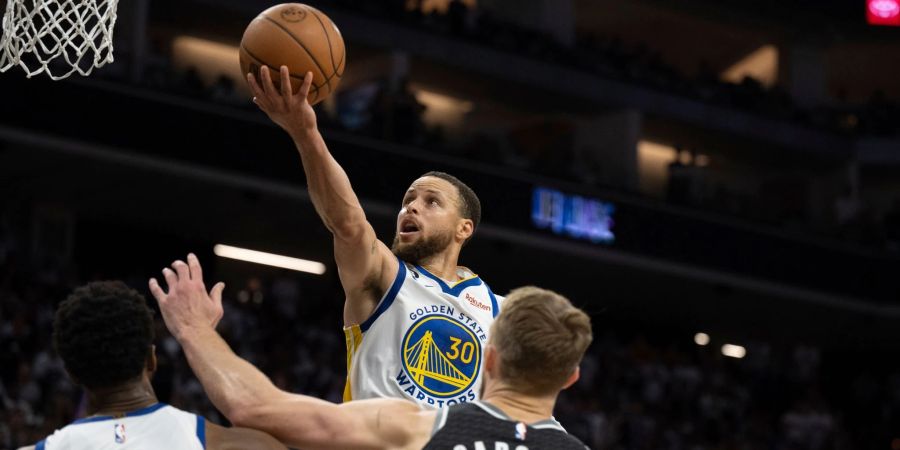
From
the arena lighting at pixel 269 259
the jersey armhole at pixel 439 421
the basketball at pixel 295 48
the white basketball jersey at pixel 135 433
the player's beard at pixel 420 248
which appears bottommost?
the arena lighting at pixel 269 259

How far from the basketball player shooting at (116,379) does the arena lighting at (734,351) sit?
88.9 ft

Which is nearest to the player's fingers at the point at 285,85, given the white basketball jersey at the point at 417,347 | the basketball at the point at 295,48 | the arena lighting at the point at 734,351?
the basketball at the point at 295,48

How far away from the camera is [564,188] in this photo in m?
21.9

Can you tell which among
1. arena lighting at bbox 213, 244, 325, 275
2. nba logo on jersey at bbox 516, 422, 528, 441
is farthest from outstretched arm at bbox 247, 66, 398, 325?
arena lighting at bbox 213, 244, 325, 275

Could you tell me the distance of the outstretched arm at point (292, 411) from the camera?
3448 millimetres

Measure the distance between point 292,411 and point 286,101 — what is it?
1616 millimetres

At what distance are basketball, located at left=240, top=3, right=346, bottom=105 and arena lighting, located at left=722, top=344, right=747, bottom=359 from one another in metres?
25.7

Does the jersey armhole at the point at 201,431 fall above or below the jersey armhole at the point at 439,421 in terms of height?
below

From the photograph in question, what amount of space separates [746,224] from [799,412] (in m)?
3.61

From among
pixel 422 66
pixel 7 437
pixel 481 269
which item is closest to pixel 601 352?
pixel 481 269

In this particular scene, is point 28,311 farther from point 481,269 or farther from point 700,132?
point 700,132

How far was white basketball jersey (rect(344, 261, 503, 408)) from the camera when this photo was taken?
5.23m

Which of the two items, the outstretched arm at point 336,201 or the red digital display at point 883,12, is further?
the red digital display at point 883,12

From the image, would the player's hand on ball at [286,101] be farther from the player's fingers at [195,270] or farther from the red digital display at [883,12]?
the red digital display at [883,12]
